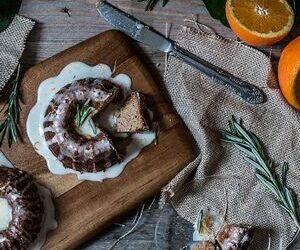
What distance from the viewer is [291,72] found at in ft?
6.54

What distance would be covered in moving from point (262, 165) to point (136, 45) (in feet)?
1.72

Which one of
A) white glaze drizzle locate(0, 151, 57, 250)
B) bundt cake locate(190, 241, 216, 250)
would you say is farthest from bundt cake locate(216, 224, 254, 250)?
white glaze drizzle locate(0, 151, 57, 250)

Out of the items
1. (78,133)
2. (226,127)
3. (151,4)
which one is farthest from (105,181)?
(151,4)

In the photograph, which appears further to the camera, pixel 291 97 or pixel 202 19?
pixel 202 19

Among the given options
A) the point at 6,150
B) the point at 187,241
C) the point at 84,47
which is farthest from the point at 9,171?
the point at 187,241

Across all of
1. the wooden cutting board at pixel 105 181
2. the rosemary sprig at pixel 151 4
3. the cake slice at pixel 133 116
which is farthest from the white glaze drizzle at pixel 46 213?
the rosemary sprig at pixel 151 4

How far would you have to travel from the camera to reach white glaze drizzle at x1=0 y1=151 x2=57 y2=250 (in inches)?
81.8

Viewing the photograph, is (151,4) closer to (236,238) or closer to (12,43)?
(12,43)

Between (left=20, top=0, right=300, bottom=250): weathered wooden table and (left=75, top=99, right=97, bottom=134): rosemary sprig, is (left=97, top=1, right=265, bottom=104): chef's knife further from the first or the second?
(left=75, top=99, right=97, bottom=134): rosemary sprig

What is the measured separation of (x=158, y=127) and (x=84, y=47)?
326mm

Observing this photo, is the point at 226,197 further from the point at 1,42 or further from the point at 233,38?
the point at 1,42

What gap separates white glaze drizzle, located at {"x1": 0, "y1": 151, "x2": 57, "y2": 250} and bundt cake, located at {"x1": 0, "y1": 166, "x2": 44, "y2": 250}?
2 centimetres

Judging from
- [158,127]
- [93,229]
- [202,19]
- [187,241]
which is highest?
[202,19]

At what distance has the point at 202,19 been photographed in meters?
2.20
